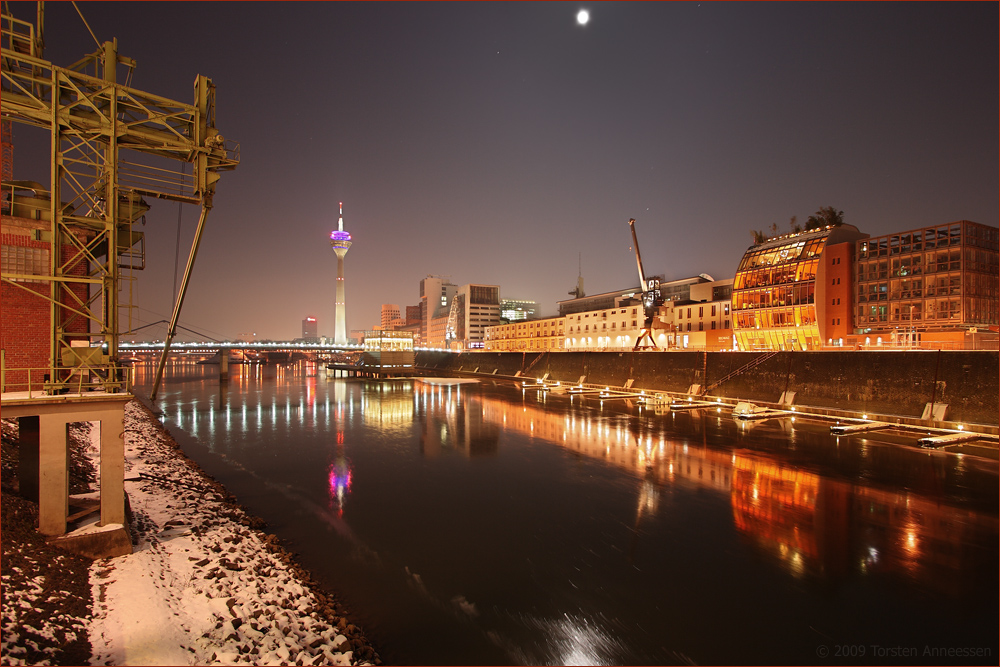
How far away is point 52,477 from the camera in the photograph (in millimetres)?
9328

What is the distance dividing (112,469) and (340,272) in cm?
16752

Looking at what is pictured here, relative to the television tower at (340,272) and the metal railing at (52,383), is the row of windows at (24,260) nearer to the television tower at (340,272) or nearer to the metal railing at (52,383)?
the metal railing at (52,383)

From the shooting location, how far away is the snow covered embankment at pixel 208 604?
7.73 meters

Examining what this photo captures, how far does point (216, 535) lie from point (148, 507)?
136 inches

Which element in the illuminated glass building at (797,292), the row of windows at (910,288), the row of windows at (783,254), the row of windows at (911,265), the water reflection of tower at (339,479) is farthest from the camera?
the row of windows at (783,254)

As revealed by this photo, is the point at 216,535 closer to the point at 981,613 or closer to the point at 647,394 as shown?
the point at 981,613

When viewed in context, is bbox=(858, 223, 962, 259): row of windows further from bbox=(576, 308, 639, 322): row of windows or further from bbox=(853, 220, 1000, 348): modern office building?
bbox=(576, 308, 639, 322): row of windows

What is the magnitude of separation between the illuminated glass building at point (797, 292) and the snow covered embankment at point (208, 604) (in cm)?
4981

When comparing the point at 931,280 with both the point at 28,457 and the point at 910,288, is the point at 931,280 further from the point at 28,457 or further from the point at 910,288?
the point at 28,457

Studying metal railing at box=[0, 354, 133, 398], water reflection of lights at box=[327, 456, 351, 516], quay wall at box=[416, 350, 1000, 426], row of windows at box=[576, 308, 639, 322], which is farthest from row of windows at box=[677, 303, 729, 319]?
metal railing at box=[0, 354, 133, 398]

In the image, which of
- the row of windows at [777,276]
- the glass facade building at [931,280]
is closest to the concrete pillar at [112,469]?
the glass facade building at [931,280]

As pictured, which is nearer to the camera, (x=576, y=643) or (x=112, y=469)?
(x=576, y=643)

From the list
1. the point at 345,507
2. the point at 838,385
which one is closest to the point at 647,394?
the point at 838,385

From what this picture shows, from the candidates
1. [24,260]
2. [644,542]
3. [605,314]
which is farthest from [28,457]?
[605,314]
